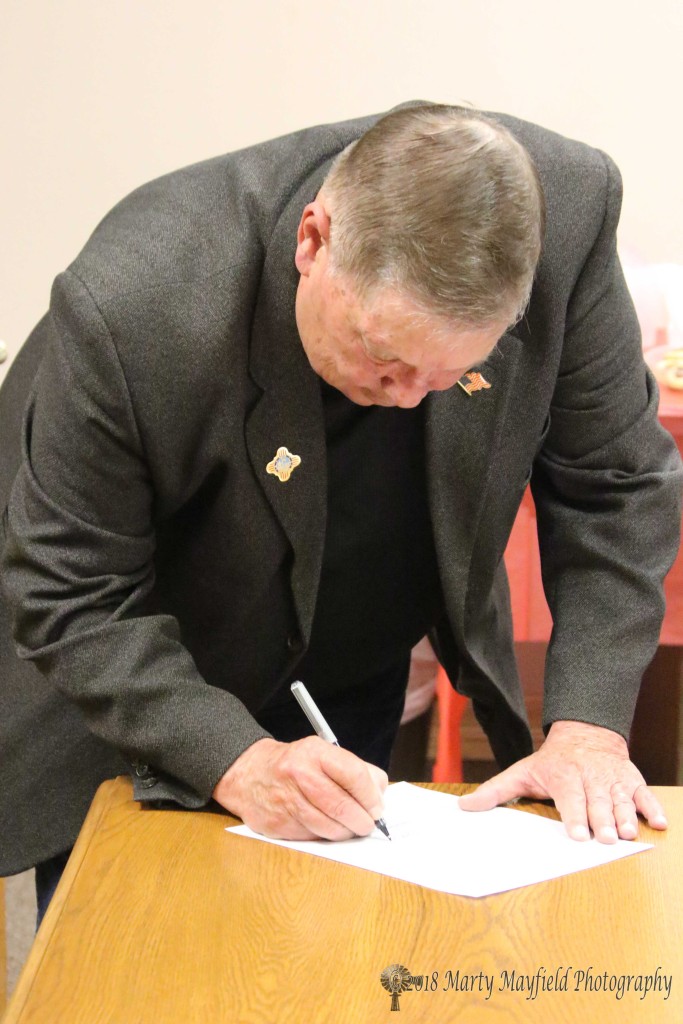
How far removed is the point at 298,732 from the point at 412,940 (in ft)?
2.68

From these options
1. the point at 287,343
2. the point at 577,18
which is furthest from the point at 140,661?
the point at 577,18

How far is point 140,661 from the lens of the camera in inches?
50.0

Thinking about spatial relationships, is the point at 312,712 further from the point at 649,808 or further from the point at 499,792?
the point at 649,808

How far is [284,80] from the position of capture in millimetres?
2869

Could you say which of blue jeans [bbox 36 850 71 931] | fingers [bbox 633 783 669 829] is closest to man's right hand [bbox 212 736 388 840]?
fingers [bbox 633 783 669 829]

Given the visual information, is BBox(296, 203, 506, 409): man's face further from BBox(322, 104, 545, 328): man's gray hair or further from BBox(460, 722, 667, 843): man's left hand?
BBox(460, 722, 667, 843): man's left hand

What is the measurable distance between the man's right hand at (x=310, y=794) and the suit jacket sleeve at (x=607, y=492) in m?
0.33

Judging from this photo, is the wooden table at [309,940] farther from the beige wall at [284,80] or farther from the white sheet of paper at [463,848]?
the beige wall at [284,80]

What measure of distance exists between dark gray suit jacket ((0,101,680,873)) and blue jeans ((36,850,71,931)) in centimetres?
6

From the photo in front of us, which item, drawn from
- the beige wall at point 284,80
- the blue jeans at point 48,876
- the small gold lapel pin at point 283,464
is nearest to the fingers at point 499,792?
the small gold lapel pin at point 283,464

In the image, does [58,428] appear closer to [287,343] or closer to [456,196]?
[287,343]

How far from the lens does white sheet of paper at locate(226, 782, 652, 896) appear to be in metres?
1.07

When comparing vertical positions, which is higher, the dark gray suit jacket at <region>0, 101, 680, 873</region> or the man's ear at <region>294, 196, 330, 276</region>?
the man's ear at <region>294, 196, 330, 276</region>

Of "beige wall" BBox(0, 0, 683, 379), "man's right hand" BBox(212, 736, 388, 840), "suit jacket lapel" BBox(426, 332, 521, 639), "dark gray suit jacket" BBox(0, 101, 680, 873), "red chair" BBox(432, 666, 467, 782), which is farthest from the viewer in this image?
"beige wall" BBox(0, 0, 683, 379)
